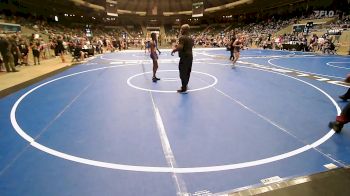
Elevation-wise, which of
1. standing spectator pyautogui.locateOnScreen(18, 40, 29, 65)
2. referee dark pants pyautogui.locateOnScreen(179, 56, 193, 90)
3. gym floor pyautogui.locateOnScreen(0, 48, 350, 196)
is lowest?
gym floor pyautogui.locateOnScreen(0, 48, 350, 196)

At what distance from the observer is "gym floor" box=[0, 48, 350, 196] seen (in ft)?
9.77

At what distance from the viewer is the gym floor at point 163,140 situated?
2977 mm

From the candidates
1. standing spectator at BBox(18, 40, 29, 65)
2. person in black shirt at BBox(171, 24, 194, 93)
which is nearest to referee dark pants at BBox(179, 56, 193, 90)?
person in black shirt at BBox(171, 24, 194, 93)

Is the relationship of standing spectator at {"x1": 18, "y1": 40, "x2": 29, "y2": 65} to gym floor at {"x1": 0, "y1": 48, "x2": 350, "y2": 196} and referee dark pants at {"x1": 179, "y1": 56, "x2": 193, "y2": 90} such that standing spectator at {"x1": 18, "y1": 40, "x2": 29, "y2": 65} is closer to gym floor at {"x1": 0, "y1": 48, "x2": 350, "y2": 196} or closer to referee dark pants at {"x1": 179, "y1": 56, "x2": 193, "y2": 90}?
gym floor at {"x1": 0, "y1": 48, "x2": 350, "y2": 196}

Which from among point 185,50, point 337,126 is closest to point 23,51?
point 185,50

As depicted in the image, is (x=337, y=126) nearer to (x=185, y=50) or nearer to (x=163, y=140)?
(x=163, y=140)

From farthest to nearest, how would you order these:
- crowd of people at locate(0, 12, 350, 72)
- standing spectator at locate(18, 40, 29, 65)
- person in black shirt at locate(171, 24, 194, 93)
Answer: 1. standing spectator at locate(18, 40, 29, 65)
2. crowd of people at locate(0, 12, 350, 72)
3. person in black shirt at locate(171, 24, 194, 93)

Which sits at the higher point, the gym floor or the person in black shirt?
the person in black shirt

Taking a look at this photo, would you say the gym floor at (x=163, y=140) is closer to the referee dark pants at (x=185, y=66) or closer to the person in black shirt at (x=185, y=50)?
the referee dark pants at (x=185, y=66)

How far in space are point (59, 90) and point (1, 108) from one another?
2.01 m

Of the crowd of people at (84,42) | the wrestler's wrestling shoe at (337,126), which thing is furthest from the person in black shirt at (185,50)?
the wrestler's wrestling shoe at (337,126)

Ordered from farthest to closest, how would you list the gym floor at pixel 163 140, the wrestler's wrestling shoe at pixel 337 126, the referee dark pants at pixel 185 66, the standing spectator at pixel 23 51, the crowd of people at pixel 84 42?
the standing spectator at pixel 23 51, the crowd of people at pixel 84 42, the referee dark pants at pixel 185 66, the wrestler's wrestling shoe at pixel 337 126, the gym floor at pixel 163 140

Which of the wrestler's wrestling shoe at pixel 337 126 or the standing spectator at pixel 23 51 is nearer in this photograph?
the wrestler's wrestling shoe at pixel 337 126

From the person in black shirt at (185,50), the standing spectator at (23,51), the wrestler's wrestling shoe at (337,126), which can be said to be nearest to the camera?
the wrestler's wrestling shoe at (337,126)
